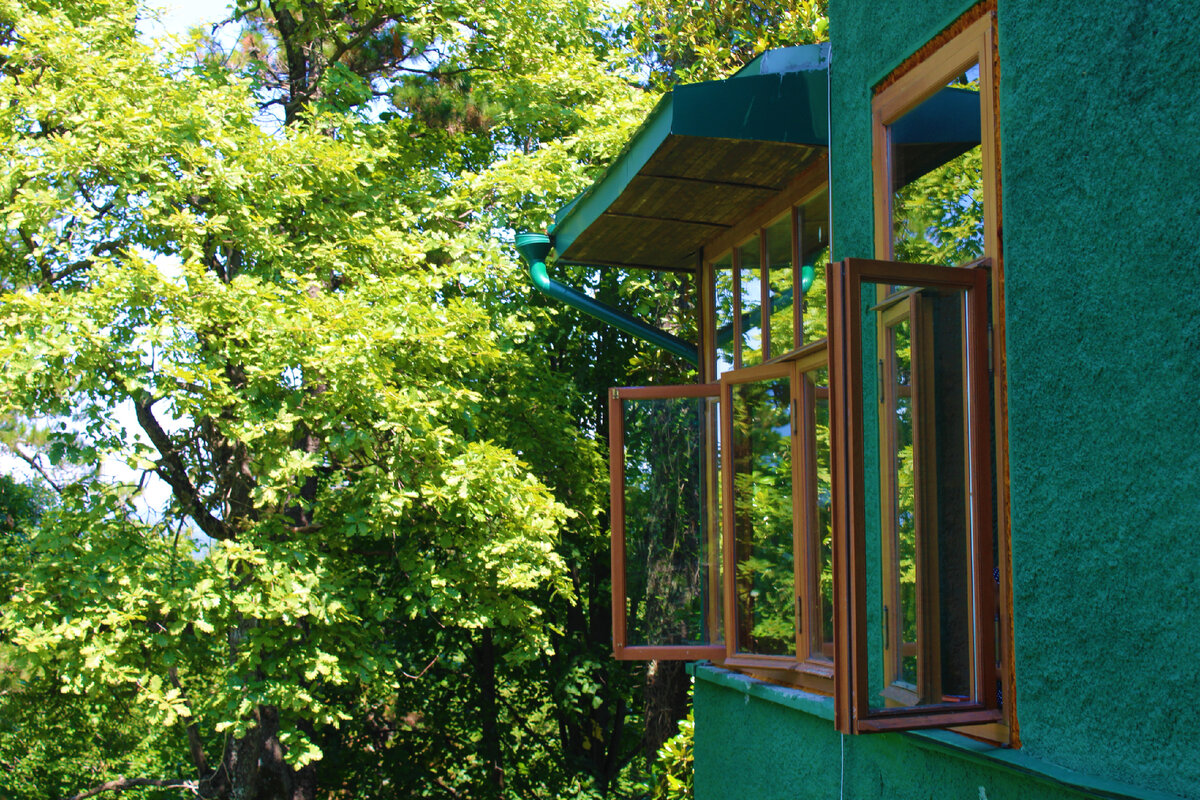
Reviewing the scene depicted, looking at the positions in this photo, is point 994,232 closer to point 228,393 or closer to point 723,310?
point 723,310

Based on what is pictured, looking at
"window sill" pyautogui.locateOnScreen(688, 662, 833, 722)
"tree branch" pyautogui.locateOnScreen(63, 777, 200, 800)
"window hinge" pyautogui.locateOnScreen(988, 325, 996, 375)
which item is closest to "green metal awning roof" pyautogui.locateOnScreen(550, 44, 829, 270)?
"window hinge" pyautogui.locateOnScreen(988, 325, 996, 375)

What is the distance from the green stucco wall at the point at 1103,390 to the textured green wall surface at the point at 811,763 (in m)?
0.02

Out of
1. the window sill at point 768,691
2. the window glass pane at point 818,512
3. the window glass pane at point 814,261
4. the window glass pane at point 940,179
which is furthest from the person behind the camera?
the window glass pane at point 814,261

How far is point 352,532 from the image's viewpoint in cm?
962

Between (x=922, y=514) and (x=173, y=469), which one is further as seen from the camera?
(x=173, y=469)

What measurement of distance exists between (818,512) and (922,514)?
165cm

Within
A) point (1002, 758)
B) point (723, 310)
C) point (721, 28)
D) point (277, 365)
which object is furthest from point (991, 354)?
point (721, 28)

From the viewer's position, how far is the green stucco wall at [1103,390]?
229cm

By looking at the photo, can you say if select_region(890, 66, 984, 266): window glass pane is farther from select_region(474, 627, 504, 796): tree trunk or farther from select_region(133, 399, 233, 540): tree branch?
select_region(474, 627, 504, 796): tree trunk

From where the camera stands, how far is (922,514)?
10.5 feet

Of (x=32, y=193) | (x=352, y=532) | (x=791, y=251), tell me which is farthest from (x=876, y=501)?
(x=32, y=193)

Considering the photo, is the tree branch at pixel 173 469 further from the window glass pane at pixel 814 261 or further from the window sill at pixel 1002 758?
the window sill at pixel 1002 758

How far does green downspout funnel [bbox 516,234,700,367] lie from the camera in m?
7.43

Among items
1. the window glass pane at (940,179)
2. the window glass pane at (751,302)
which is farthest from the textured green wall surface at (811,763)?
the window glass pane at (751,302)
